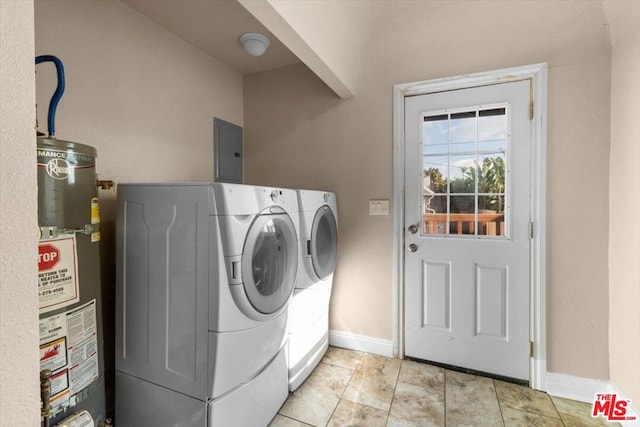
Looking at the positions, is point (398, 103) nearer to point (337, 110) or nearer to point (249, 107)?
point (337, 110)

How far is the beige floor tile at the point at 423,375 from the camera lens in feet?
6.14

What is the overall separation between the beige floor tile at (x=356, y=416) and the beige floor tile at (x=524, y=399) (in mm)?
723

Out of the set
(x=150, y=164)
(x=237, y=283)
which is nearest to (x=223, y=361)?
(x=237, y=283)

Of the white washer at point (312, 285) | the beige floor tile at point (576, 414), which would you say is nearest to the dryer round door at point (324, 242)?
the white washer at point (312, 285)

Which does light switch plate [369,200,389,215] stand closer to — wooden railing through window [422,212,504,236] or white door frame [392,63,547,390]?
wooden railing through window [422,212,504,236]

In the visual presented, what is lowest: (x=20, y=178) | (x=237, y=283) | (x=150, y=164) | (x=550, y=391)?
(x=550, y=391)

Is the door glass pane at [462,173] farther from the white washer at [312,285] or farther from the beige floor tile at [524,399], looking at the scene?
the beige floor tile at [524,399]

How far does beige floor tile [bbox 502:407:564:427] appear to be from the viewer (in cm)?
155

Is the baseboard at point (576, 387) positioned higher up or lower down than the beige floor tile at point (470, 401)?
higher up

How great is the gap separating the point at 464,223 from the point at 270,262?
136 cm

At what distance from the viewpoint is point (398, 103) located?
2125 millimetres

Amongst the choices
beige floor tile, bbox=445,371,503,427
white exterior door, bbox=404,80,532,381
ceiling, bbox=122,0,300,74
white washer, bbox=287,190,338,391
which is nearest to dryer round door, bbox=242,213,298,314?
white washer, bbox=287,190,338,391

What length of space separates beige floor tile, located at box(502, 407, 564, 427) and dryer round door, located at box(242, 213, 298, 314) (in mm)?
1349

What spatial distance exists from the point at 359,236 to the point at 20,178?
1.96m
